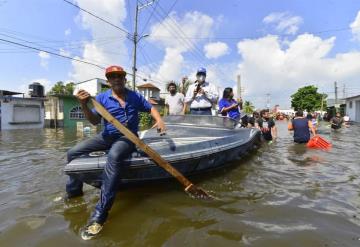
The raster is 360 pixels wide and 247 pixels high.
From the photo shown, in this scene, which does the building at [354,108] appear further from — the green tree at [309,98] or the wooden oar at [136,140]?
the wooden oar at [136,140]

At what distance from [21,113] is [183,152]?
26.3 m

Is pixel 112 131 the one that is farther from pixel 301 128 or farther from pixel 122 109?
pixel 301 128

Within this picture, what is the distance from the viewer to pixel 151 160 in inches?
151

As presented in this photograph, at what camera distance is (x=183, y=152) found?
14.3 feet

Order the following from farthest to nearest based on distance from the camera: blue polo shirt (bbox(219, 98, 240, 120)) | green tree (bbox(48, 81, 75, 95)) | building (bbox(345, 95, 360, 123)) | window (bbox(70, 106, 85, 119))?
1. green tree (bbox(48, 81, 75, 95))
2. building (bbox(345, 95, 360, 123))
3. window (bbox(70, 106, 85, 119))
4. blue polo shirt (bbox(219, 98, 240, 120))

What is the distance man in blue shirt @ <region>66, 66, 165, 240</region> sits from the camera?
3.38 metres

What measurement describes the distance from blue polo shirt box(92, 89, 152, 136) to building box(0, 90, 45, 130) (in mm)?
24873

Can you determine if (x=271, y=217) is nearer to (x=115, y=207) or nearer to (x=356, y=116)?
(x=115, y=207)

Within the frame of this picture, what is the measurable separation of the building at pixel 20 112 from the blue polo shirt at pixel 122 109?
2487 centimetres

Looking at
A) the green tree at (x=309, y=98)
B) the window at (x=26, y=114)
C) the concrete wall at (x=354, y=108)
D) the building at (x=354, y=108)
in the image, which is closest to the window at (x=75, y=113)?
the window at (x=26, y=114)

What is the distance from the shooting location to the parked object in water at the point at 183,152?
12.0 ft

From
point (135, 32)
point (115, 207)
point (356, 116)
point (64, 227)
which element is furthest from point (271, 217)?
point (356, 116)

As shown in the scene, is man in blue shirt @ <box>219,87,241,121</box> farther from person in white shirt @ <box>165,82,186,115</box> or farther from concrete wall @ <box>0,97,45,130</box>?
concrete wall @ <box>0,97,45,130</box>

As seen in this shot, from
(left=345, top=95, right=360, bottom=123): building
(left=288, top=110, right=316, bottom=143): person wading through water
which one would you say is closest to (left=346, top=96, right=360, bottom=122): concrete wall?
(left=345, top=95, right=360, bottom=123): building
